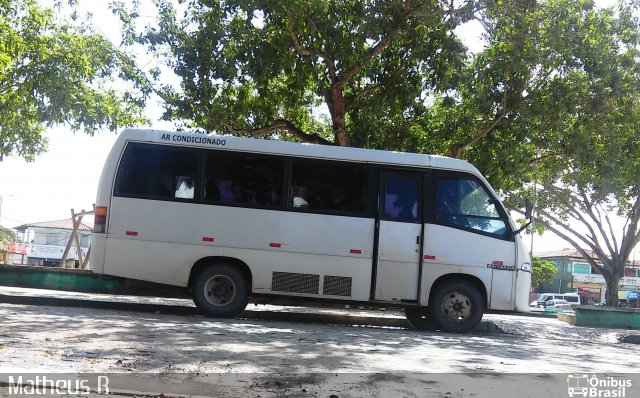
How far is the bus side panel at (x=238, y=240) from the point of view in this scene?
10172mm

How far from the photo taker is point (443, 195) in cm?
1058

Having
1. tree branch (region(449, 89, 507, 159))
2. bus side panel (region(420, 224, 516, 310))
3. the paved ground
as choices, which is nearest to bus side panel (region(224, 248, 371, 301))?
the paved ground

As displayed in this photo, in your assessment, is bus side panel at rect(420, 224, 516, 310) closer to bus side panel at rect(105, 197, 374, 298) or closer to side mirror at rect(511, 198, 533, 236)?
side mirror at rect(511, 198, 533, 236)

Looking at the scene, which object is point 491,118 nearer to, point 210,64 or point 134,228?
point 210,64

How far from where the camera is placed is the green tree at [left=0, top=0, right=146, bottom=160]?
16.2m

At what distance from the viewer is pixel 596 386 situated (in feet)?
19.4

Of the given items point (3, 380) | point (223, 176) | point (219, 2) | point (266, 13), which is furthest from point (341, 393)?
point (219, 2)

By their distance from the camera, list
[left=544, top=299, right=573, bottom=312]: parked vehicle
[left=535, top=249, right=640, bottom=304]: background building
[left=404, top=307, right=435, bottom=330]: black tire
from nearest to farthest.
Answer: [left=404, top=307, right=435, bottom=330]: black tire, [left=544, top=299, right=573, bottom=312]: parked vehicle, [left=535, top=249, right=640, bottom=304]: background building

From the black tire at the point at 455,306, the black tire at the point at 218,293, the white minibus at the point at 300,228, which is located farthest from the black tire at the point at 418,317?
the black tire at the point at 218,293

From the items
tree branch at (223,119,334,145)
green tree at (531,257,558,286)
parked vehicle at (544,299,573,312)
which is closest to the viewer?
tree branch at (223,119,334,145)

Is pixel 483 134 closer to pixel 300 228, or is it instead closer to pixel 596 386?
pixel 300 228

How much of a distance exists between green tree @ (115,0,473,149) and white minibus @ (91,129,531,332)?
4.38 meters

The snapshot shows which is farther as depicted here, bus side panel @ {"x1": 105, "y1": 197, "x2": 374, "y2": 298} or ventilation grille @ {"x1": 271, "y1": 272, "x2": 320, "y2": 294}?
ventilation grille @ {"x1": 271, "y1": 272, "x2": 320, "y2": 294}

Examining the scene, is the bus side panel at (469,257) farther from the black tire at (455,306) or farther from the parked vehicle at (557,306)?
the parked vehicle at (557,306)
